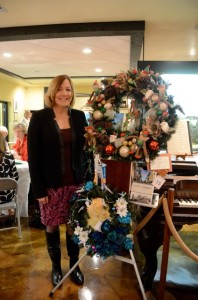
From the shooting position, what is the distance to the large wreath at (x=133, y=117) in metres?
1.52

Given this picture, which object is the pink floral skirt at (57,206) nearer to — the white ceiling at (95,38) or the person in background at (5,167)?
the person in background at (5,167)

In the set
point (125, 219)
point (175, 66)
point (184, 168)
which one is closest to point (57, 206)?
point (125, 219)

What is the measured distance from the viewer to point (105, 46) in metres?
4.08

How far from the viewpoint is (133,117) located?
161 cm

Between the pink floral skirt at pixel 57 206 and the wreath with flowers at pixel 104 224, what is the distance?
0.16m

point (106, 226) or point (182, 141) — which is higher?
point (182, 141)

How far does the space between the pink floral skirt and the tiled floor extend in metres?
0.56

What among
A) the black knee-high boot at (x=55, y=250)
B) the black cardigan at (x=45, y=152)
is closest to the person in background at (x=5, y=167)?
the black knee-high boot at (x=55, y=250)

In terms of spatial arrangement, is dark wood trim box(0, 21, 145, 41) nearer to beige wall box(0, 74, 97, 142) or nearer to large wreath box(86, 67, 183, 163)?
large wreath box(86, 67, 183, 163)

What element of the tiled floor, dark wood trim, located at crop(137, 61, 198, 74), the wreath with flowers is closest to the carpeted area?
the tiled floor

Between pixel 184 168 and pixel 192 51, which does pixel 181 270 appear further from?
pixel 192 51

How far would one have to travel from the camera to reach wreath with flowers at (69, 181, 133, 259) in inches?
65.6

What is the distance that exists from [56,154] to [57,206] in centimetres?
39

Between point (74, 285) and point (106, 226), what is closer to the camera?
point (106, 226)
